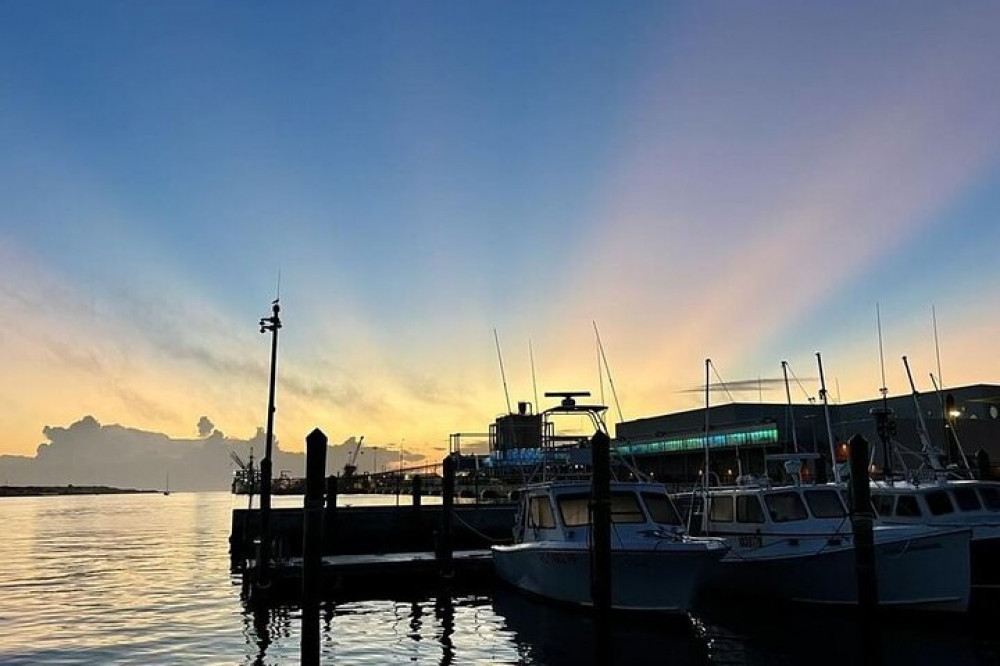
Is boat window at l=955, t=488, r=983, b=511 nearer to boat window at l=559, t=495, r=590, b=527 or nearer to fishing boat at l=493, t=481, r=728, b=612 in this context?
fishing boat at l=493, t=481, r=728, b=612

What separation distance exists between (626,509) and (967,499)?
30.9 ft

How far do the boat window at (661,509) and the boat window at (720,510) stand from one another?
308 centimetres

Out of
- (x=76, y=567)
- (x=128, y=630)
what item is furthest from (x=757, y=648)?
(x=76, y=567)

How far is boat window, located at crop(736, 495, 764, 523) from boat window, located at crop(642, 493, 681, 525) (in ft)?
9.01

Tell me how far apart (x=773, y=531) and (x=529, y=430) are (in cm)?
796

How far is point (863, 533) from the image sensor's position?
1627 cm

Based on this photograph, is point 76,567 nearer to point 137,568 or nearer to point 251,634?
Answer: point 137,568

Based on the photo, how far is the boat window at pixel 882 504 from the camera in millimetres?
22016

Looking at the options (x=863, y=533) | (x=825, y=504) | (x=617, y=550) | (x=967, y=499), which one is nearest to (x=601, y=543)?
(x=617, y=550)

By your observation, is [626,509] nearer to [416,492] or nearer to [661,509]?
[661,509]

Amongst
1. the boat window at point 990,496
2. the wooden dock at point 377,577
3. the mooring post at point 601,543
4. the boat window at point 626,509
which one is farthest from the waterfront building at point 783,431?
the mooring post at point 601,543

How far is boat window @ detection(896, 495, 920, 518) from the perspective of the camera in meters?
21.4

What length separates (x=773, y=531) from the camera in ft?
68.3

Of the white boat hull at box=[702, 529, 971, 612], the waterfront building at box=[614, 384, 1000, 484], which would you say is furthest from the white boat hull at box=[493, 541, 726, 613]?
the waterfront building at box=[614, 384, 1000, 484]
